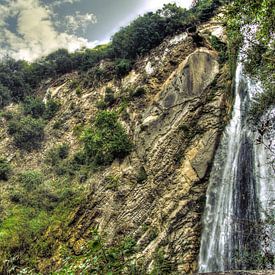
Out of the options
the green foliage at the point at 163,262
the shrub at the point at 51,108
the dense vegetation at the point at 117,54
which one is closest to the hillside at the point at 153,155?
the green foliage at the point at 163,262

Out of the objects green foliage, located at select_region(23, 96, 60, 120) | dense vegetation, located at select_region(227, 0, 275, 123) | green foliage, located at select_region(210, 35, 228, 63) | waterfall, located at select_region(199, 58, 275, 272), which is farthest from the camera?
green foliage, located at select_region(23, 96, 60, 120)

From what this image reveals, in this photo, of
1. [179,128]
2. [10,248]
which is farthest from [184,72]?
[10,248]

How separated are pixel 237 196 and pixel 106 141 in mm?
10783

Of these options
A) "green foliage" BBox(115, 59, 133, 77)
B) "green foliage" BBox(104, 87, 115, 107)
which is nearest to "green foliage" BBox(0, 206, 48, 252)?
"green foliage" BBox(104, 87, 115, 107)

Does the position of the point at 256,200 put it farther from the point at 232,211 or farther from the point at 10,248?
the point at 10,248

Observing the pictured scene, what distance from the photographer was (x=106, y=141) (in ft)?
82.6

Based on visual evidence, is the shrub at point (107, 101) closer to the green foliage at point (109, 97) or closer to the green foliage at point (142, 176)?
the green foliage at point (109, 97)

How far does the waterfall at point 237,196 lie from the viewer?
15.9 meters

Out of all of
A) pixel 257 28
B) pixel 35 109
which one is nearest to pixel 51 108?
pixel 35 109

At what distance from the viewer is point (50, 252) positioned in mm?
20734

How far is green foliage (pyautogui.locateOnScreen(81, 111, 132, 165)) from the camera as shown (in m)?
24.1

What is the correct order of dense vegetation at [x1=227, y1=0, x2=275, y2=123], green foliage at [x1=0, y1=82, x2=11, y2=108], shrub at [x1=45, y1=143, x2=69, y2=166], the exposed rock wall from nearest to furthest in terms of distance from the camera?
dense vegetation at [x1=227, y1=0, x2=275, y2=123], the exposed rock wall, shrub at [x1=45, y1=143, x2=69, y2=166], green foliage at [x1=0, y1=82, x2=11, y2=108]

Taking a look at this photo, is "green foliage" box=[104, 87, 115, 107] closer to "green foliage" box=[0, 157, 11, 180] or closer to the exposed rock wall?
the exposed rock wall

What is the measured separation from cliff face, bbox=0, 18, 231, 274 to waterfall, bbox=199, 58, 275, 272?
66 cm
